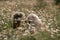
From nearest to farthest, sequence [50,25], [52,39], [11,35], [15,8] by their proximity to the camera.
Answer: [52,39]
[11,35]
[50,25]
[15,8]

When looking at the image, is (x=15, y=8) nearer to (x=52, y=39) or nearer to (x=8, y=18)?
(x=8, y=18)

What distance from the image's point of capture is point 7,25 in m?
8.65

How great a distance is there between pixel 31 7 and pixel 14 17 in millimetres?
3797

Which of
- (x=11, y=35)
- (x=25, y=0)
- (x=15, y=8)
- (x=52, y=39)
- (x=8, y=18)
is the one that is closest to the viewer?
(x=52, y=39)

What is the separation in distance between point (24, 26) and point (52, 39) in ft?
6.61

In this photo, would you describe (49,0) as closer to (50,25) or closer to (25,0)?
(25,0)

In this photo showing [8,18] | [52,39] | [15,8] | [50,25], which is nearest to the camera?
[52,39]

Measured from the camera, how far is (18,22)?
8.55 meters

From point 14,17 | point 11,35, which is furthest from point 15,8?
point 11,35

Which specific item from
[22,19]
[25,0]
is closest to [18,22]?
[22,19]

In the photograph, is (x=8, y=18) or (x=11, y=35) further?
(x=8, y=18)

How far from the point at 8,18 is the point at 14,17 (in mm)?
835

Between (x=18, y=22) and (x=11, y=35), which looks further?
(x=18, y=22)

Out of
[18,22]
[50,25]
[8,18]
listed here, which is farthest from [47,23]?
[8,18]
